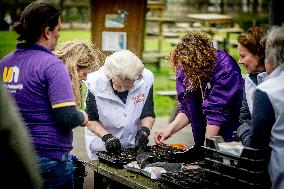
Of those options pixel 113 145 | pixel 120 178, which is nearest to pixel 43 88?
pixel 120 178

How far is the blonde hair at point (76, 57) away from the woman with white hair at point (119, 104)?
0.53ft

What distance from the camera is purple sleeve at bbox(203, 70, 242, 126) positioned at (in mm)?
4195

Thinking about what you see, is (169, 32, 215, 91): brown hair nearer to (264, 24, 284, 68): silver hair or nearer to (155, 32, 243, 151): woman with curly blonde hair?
(155, 32, 243, 151): woman with curly blonde hair

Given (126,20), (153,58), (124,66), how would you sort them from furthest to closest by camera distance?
(153,58), (126,20), (124,66)

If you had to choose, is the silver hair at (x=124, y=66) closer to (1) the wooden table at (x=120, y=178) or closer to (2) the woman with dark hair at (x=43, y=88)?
(1) the wooden table at (x=120, y=178)

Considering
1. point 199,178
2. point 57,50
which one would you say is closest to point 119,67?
point 57,50

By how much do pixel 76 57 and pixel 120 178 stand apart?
99 centimetres

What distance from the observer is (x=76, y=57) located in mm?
4234

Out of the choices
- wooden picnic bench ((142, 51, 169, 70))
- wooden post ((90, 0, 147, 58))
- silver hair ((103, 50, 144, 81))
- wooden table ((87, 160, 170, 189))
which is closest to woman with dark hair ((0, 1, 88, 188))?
wooden table ((87, 160, 170, 189))

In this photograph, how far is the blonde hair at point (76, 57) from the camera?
4.17 m

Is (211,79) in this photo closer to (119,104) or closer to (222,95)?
(222,95)

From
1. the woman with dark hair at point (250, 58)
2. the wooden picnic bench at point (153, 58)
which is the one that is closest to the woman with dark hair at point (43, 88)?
the woman with dark hair at point (250, 58)

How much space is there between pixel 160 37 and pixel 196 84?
1397 cm

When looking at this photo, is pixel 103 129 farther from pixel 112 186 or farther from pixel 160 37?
pixel 160 37
